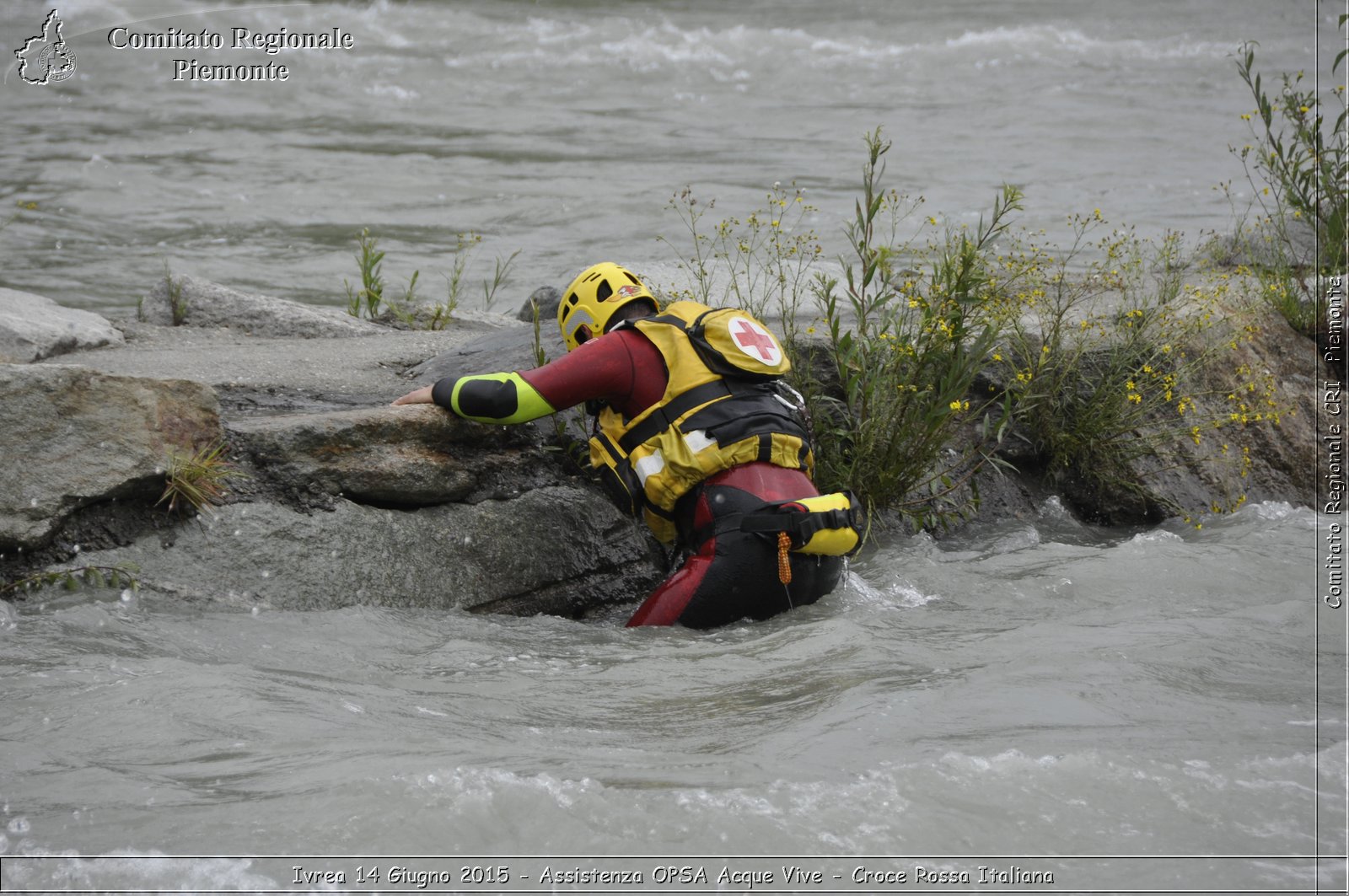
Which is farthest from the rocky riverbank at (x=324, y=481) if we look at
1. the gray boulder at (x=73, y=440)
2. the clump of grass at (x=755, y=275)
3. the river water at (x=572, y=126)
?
the river water at (x=572, y=126)

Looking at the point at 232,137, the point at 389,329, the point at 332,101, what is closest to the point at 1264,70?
the point at 332,101

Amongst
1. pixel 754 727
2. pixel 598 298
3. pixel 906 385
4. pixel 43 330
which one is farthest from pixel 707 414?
pixel 43 330

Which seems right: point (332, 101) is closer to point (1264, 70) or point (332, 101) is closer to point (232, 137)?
point (232, 137)

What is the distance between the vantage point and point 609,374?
14.7 feet

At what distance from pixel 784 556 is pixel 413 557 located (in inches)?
54.3

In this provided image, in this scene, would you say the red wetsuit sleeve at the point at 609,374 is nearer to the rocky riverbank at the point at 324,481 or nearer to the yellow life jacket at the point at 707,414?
the yellow life jacket at the point at 707,414

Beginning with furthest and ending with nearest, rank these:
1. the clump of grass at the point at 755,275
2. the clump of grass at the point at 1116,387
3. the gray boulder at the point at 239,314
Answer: the gray boulder at the point at 239,314 → the clump of grass at the point at 1116,387 → the clump of grass at the point at 755,275

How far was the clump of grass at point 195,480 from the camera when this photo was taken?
4.12 m

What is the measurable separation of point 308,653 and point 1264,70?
17949 mm

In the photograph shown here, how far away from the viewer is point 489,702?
10.8ft

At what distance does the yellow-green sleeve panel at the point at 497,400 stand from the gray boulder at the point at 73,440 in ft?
3.21

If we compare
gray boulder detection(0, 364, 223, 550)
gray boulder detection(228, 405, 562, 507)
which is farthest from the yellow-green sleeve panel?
gray boulder detection(0, 364, 223, 550)

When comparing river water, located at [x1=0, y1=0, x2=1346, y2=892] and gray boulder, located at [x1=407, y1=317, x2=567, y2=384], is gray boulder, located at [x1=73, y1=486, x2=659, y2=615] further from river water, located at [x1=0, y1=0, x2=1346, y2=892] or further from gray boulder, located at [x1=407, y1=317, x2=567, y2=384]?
gray boulder, located at [x1=407, y1=317, x2=567, y2=384]

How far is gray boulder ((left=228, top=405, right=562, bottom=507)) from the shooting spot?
4.42 m
